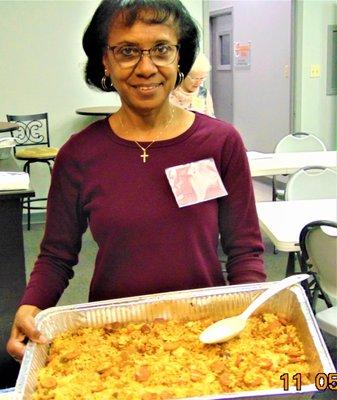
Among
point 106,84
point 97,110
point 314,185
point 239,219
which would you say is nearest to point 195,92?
point 314,185

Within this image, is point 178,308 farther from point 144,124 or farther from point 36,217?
point 36,217

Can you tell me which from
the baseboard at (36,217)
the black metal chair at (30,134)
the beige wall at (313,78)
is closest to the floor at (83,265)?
the baseboard at (36,217)

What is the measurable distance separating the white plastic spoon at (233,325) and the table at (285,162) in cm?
237

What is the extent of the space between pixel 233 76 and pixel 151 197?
19.5ft

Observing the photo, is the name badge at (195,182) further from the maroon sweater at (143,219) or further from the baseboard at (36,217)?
the baseboard at (36,217)

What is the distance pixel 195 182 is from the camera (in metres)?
1.06

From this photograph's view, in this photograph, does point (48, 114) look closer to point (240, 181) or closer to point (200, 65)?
point (200, 65)

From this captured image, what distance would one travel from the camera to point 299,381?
2.81 ft

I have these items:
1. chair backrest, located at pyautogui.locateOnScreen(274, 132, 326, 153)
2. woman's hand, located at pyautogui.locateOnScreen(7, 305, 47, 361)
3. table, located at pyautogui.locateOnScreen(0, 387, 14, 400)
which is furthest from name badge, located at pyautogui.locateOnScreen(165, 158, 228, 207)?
chair backrest, located at pyautogui.locateOnScreen(274, 132, 326, 153)

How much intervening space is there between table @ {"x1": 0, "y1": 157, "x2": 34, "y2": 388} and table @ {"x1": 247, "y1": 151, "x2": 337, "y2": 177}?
5.56 feet

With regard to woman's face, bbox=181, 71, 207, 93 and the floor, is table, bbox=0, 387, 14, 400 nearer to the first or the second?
the floor

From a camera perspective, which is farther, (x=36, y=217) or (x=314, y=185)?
(x=36, y=217)

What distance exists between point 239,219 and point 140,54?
382 mm

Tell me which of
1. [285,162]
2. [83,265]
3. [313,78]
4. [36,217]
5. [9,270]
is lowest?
[83,265]
